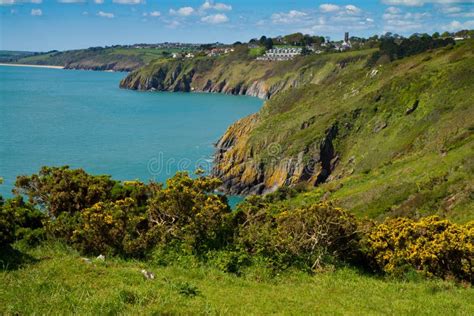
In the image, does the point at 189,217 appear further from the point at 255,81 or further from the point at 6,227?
the point at 255,81

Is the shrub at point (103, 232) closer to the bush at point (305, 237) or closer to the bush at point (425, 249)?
the bush at point (305, 237)

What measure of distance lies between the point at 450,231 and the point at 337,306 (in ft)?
21.8

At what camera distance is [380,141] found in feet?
178

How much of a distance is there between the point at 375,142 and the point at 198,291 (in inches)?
1850

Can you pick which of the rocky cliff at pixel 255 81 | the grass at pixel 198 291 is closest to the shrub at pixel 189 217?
the grass at pixel 198 291

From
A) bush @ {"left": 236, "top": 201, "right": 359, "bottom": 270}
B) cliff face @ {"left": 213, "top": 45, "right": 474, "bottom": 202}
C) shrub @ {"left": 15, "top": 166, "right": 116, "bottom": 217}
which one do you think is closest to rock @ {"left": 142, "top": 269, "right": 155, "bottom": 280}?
bush @ {"left": 236, "top": 201, "right": 359, "bottom": 270}

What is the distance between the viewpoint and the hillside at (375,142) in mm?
31875

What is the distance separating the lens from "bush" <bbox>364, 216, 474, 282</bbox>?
49.3ft

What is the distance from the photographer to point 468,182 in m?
27.8

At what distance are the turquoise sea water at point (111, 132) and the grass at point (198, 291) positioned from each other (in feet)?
145

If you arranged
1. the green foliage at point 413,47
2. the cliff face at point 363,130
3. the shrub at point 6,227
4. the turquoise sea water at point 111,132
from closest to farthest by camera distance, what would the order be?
the shrub at point 6,227 < the cliff face at point 363,130 < the turquoise sea water at point 111,132 < the green foliage at point 413,47

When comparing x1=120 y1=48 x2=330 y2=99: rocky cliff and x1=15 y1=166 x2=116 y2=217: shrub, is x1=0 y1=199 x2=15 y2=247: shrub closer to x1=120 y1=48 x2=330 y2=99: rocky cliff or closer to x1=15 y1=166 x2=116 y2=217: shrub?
x1=15 y1=166 x2=116 y2=217: shrub

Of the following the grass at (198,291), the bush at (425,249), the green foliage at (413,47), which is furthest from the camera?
the green foliage at (413,47)

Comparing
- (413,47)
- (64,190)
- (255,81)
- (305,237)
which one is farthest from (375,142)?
(255,81)
